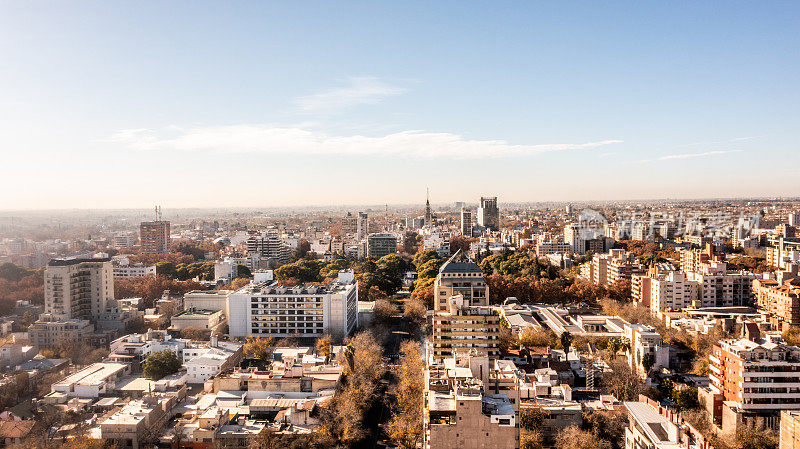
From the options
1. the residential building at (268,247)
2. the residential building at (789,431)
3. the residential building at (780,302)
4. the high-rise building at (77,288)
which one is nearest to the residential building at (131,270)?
the residential building at (268,247)

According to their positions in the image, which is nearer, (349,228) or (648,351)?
(648,351)

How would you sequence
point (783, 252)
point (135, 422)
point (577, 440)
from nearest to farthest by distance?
point (577, 440) → point (135, 422) → point (783, 252)

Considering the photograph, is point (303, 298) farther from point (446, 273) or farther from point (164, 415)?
point (164, 415)

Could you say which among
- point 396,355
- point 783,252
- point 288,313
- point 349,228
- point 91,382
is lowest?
point 396,355

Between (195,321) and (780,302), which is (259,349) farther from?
(780,302)

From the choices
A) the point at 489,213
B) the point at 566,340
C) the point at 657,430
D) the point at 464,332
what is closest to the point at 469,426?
the point at 657,430

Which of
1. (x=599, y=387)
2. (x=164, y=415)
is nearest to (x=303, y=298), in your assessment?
(x=164, y=415)
